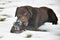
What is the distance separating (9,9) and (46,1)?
35 centimetres

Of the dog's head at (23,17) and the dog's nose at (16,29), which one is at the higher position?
the dog's head at (23,17)

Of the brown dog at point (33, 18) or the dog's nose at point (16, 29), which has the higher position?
the brown dog at point (33, 18)

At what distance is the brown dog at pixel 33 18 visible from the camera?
2.78 feet

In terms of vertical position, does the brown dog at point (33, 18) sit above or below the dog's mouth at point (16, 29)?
above

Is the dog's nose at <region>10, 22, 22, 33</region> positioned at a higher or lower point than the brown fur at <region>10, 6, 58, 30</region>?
lower

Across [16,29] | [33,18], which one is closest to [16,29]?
[16,29]

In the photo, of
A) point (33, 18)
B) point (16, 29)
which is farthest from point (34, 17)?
point (16, 29)

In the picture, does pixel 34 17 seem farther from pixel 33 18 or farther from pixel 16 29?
pixel 16 29

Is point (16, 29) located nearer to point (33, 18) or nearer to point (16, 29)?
point (16, 29)

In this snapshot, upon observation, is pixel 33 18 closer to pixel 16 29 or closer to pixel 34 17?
pixel 34 17

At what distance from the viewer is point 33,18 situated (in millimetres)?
862

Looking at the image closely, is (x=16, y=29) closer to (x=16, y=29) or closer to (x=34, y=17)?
(x=16, y=29)

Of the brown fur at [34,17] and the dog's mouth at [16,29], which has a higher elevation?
the brown fur at [34,17]

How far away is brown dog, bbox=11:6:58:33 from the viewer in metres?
0.85
